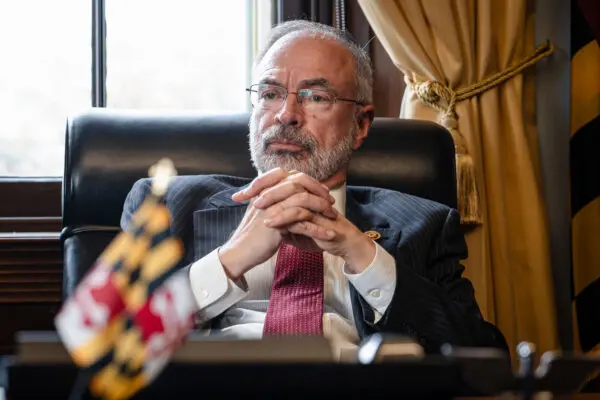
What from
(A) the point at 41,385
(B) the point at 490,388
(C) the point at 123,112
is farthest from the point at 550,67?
(A) the point at 41,385

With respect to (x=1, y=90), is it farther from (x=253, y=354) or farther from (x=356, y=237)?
(x=253, y=354)

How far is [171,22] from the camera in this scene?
2.74 meters

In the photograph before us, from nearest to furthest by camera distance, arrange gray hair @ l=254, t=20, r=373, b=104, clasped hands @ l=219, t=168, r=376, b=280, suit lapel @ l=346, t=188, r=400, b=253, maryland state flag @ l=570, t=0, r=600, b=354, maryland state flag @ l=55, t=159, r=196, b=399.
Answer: maryland state flag @ l=55, t=159, r=196, b=399
clasped hands @ l=219, t=168, r=376, b=280
suit lapel @ l=346, t=188, r=400, b=253
gray hair @ l=254, t=20, r=373, b=104
maryland state flag @ l=570, t=0, r=600, b=354

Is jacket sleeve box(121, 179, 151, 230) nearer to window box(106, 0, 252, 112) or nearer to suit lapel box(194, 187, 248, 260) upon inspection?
suit lapel box(194, 187, 248, 260)

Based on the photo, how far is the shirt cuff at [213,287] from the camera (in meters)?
1.64

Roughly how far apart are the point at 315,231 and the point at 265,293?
0.85ft

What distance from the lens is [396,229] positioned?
1893mm

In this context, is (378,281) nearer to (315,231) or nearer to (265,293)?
(315,231)

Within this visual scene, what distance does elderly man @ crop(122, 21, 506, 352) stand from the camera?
5.41 ft

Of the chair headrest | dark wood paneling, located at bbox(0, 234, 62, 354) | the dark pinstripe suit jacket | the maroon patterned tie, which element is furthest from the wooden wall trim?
the maroon patterned tie

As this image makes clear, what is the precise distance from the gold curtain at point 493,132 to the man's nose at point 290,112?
2.22ft

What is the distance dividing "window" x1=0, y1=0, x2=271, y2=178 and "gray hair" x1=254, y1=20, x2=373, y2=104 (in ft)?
1.85

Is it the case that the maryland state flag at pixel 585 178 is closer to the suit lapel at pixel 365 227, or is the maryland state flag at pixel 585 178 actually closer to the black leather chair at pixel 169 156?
the black leather chair at pixel 169 156

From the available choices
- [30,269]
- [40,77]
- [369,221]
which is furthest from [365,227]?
[40,77]
